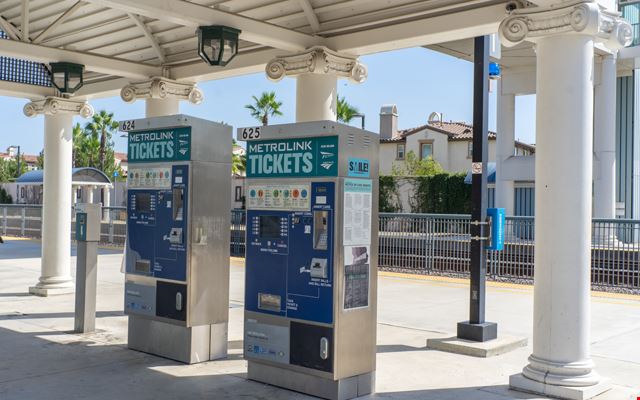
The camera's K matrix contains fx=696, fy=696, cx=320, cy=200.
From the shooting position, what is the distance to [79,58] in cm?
977

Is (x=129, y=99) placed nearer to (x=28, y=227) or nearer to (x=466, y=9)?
(x=466, y=9)

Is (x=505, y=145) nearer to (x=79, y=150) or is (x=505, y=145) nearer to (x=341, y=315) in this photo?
(x=341, y=315)

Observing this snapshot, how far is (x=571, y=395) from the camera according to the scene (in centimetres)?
594

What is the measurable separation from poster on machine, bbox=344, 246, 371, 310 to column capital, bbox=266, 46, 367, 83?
2989 millimetres

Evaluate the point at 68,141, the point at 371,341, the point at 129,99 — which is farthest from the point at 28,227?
the point at 371,341

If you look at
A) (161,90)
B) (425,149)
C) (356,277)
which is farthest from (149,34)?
(425,149)

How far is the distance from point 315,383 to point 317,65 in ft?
12.8

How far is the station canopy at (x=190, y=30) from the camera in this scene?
7488 mm

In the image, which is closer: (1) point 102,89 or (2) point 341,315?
(2) point 341,315

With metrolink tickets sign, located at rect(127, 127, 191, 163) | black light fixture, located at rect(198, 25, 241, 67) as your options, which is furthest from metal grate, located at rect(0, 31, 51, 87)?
black light fixture, located at rect(198, 25, 241, 67)

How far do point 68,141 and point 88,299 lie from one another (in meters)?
4.27

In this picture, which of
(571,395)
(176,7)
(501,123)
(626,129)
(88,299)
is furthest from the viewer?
(501,123)

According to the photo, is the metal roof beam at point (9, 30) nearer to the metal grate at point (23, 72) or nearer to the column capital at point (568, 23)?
the metal grate at point (23, 72)

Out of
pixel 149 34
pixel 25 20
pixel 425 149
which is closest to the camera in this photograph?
pixel 25 20
